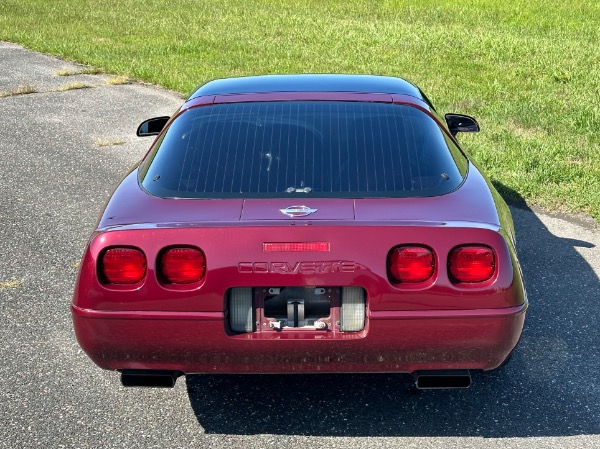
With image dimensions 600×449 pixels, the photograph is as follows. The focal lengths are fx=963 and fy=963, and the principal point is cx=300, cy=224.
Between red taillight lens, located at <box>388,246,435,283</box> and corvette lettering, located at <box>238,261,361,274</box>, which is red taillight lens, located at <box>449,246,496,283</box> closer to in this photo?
red taillight lens, located at <box>388,246,435,283</box>

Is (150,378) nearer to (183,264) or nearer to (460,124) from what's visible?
(183,264)

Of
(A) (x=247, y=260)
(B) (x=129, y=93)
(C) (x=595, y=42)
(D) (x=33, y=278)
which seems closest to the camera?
(A) (x=247, y=260)

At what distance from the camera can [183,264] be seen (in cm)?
379

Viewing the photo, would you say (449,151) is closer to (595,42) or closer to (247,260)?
(247,260)

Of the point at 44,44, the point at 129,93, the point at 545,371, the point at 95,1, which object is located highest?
the point at 545,371

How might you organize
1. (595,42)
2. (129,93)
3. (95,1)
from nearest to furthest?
(129,93), (595,42), (95,1)

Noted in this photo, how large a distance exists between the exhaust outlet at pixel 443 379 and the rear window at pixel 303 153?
2.48ft

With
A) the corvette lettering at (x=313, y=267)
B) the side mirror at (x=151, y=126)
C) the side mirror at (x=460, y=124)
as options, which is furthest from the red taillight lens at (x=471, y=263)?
the side mirror at (x=151, y=126)

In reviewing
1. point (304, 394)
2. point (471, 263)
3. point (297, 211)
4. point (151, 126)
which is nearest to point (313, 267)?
point (297, 211)

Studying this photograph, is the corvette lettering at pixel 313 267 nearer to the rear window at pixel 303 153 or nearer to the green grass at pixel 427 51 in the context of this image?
the rear window at pixel 303 153

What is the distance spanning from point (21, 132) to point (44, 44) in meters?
7.78

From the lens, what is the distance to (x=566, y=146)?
9406mm

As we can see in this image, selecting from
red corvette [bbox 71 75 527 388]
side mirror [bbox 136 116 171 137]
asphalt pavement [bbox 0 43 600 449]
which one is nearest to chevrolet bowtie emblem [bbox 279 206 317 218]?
red corvette [bbox 71 75 527 388]

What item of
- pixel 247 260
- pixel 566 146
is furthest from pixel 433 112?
pixel 566 146
